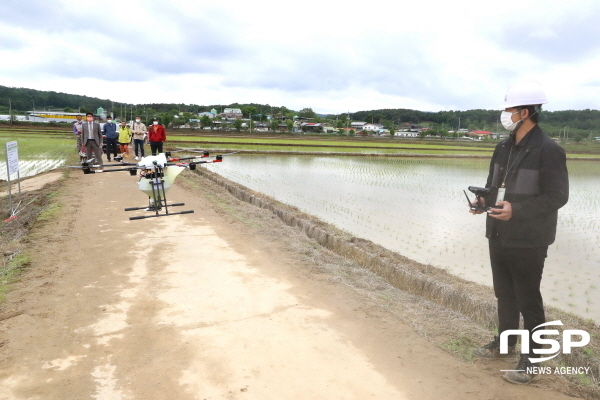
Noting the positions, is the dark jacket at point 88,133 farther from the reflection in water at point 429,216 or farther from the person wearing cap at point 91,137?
the reflection in water at point 429,216

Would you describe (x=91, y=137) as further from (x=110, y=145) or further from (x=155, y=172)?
(x=155, y=172)

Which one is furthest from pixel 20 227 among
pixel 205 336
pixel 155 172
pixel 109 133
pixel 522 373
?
pixel 522 373

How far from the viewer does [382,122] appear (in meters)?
111

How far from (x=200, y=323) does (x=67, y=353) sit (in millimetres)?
939

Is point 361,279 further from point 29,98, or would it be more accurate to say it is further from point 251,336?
point 29,98

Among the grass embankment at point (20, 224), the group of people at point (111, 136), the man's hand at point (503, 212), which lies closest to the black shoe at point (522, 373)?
the man's hand at point (503, 212)

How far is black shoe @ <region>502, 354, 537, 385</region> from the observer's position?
271 cm

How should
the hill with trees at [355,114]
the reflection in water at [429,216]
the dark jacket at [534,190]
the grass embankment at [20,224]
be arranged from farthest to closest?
the hill with trees at [355,114] → the reflection in water at [429,216] → the grass embankment at [20,224] → the dark jacket at [534,190]

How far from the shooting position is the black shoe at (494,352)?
3.04 m

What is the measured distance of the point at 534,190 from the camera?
267 centimetres

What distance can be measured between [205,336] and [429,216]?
750cm

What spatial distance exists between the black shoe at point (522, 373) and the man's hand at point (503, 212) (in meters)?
0.92

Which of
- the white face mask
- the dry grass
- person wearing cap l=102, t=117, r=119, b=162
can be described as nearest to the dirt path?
the dry grass

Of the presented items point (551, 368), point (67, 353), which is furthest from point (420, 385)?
point (67, 353)
